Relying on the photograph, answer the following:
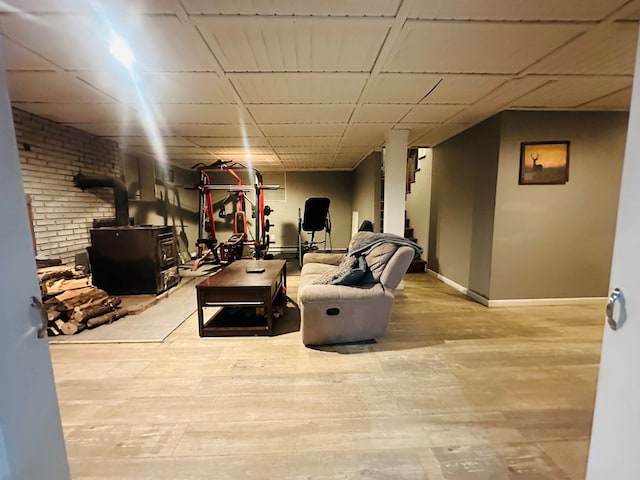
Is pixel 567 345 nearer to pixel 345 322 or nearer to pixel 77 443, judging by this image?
pixel 345 322

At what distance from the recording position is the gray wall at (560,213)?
10.3ft

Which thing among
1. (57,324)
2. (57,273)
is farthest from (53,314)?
(57,273)

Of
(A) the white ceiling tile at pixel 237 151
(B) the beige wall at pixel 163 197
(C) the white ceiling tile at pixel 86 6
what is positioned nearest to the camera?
(C) the white ceiling tile at pixel 86 6

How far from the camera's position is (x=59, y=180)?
3.46m

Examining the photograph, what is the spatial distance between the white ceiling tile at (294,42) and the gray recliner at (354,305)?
1529mm

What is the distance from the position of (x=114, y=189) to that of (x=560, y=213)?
597cm

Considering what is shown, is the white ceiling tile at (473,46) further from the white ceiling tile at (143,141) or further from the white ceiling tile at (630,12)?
the white ceiling tile at (143,141)

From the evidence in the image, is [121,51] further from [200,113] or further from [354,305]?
[354,305]

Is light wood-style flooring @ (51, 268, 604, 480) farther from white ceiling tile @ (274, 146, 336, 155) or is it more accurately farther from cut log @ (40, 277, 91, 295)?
white ceiling tile @ (274, 146, 336, 155)

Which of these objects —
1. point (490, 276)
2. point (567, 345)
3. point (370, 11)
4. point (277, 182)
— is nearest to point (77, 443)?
point (370, 11)

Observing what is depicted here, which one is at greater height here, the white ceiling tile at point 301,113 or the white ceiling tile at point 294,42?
the white ceiling tile at point 294,42

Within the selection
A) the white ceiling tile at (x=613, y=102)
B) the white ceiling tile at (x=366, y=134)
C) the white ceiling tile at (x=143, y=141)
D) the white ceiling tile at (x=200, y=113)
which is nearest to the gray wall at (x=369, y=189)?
the white ceiling tile at (x=366, y=134)

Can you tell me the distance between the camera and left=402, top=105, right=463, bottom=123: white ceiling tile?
2945 millimetres

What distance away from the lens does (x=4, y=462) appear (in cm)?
70
